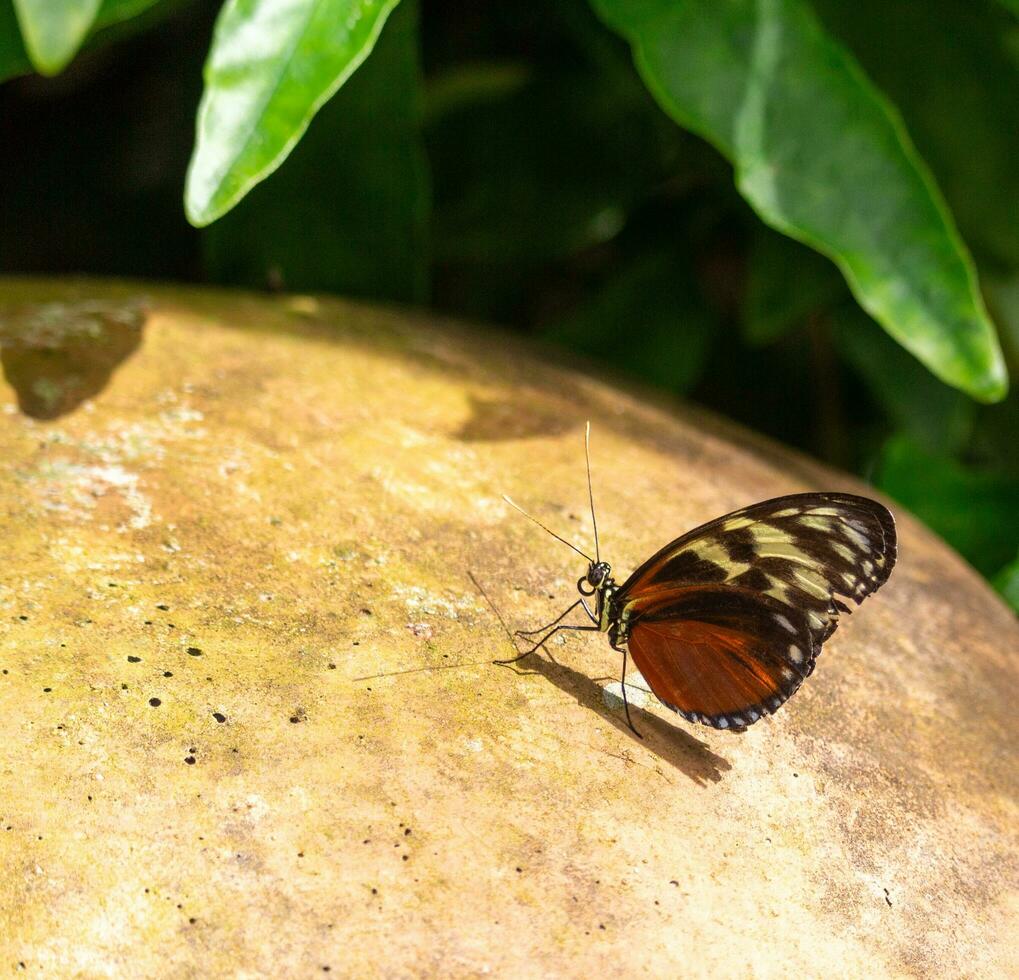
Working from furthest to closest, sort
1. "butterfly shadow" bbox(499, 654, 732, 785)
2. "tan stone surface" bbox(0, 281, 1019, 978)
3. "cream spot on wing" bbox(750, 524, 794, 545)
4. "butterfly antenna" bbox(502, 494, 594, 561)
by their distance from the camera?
"butterfly antenna" bbox(502, 494, 594, 561) → "cream spot on wing" bbox(750, 524, 794, 545) → "butterfly shadow" bbox(499, 654, 732, 785) → "tan stone surface" bbox(0, 281, 1019, 978)

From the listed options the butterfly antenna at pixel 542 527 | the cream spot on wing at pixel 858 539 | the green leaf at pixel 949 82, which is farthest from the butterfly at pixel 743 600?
the green leaf at pixel 949 82

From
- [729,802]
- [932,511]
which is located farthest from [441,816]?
[932,511]

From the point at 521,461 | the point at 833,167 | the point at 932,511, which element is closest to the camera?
the point at 521,461

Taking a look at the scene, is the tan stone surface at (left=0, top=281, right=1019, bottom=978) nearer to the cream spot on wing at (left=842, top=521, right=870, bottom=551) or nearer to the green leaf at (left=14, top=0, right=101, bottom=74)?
the cream spot on wing at (left=842, top=521, right=870, bottom=551)

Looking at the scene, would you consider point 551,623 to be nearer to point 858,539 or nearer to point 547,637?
point 547,637

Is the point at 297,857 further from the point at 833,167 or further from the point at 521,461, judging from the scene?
the point at 833,167

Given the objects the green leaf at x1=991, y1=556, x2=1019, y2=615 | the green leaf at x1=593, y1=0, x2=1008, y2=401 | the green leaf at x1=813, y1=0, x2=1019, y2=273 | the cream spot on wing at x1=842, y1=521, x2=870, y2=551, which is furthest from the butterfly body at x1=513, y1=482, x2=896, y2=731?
the green leaf at x1=813, y1=0, x2=1019, y2=273
